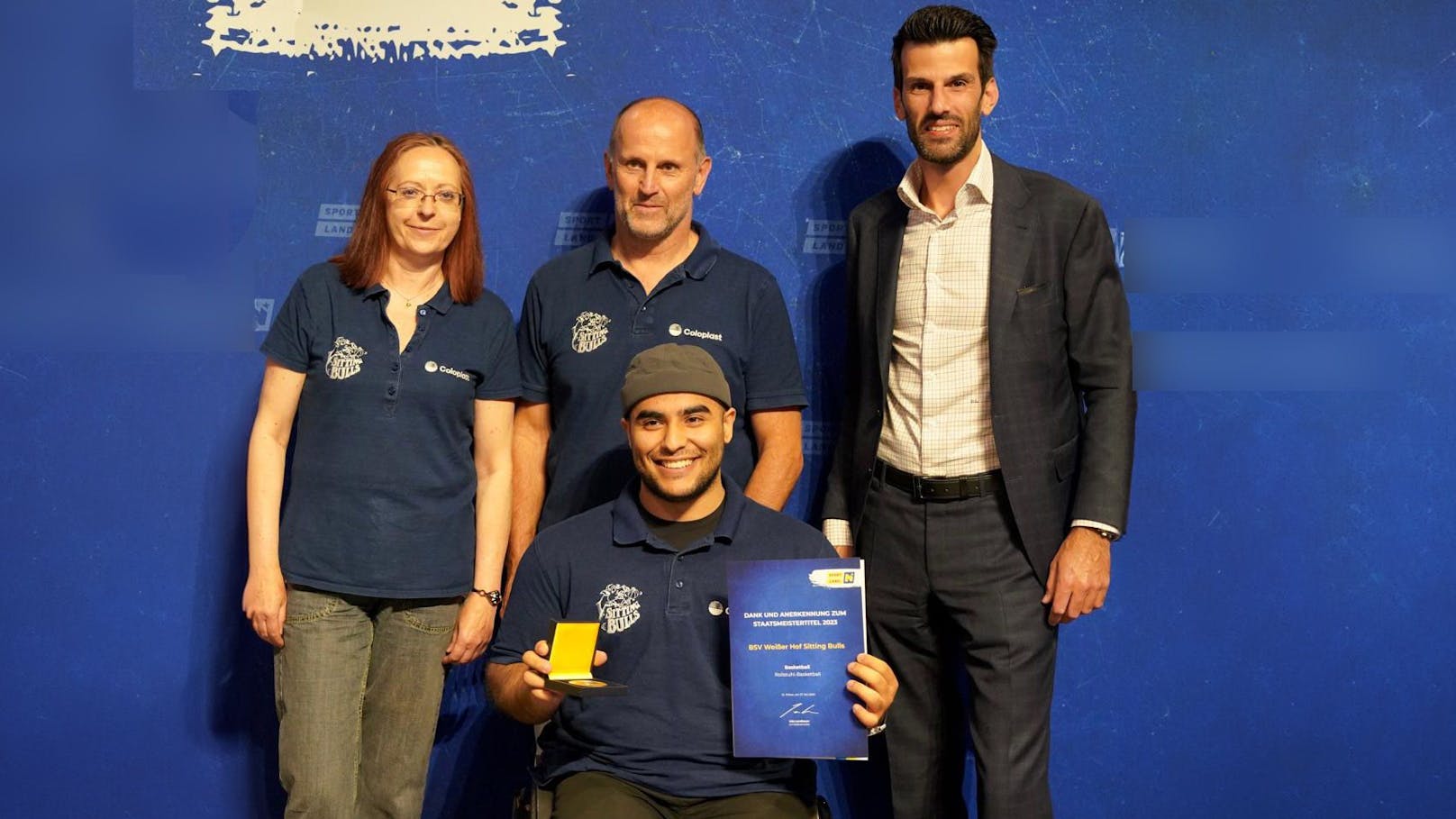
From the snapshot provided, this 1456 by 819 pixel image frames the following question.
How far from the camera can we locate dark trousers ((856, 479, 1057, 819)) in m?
2.75

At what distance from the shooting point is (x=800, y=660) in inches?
88.7

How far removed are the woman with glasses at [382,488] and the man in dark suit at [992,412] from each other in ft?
3.03

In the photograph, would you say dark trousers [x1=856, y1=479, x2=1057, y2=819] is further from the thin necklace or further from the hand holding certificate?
the thin necklace

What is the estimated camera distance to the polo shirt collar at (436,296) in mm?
2795

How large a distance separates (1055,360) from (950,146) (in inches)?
20.7

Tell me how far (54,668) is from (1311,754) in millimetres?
3427

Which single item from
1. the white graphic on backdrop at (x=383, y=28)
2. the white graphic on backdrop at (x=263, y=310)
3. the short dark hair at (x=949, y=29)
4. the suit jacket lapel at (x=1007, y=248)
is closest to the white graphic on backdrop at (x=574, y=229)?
the white graphic on backdrop at (x=383, y=28)

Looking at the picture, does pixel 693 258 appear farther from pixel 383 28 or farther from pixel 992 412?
pixel 383 28

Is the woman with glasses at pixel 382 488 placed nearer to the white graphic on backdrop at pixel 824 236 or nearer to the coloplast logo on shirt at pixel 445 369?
the coloplast logo on shirt at pixel 445 369

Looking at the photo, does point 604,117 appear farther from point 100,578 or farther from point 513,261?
point 100,578

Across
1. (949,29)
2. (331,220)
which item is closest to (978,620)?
(949,29)

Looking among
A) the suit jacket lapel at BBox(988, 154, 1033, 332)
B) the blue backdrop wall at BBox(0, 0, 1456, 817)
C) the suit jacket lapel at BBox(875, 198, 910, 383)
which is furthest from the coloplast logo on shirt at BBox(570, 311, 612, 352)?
the suit jacket lapel at BBox(988, 154, 1033, 332)

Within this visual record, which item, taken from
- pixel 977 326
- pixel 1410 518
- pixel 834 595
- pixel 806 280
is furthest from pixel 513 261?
pixel 1410 518

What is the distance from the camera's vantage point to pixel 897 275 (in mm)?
2896
